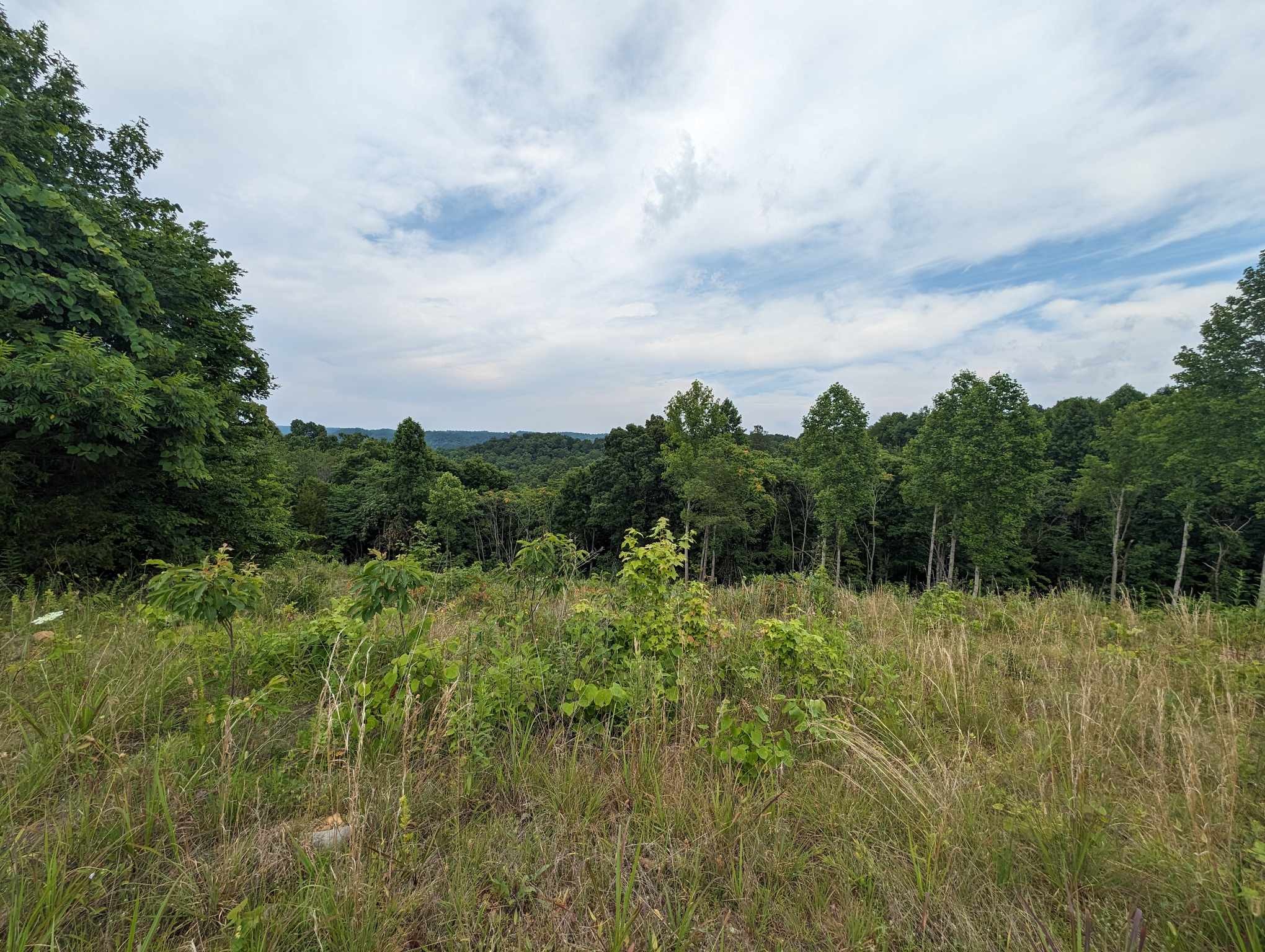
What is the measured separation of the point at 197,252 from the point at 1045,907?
40.4 ft

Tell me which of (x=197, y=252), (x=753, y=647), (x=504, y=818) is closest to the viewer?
(x=504, y=818)

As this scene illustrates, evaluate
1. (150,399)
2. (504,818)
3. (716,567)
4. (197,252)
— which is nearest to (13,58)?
(197,252)

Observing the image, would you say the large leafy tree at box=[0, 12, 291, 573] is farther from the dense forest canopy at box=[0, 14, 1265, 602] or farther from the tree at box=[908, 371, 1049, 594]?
the tree at box=[908, 371, 1049, 594]

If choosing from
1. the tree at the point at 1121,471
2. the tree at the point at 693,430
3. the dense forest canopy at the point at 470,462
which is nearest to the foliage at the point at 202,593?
the dense forest canopy at the point at 470,462

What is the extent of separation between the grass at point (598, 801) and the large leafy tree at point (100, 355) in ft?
10.4

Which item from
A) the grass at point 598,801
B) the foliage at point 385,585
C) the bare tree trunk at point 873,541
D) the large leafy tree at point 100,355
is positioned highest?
the large leafy tree at point 100,355

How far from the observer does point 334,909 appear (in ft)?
5.24

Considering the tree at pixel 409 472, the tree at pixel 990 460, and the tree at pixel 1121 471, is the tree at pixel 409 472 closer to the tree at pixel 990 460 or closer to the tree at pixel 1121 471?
the tree at pixel 990 460

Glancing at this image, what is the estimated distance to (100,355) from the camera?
16.5 feet

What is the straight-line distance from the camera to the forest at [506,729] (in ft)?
5.49

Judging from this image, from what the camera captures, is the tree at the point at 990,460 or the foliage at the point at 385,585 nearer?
the foliage at the point at 385,585

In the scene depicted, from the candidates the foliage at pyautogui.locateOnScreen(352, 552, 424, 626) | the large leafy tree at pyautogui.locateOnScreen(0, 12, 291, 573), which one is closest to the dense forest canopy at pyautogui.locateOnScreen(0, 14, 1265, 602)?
the large leafy tree at pyautogui.locateOnScreen(0, 12, 291, 573)

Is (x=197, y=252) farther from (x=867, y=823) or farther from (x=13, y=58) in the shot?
(x=867, y=823)

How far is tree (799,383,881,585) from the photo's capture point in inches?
955
